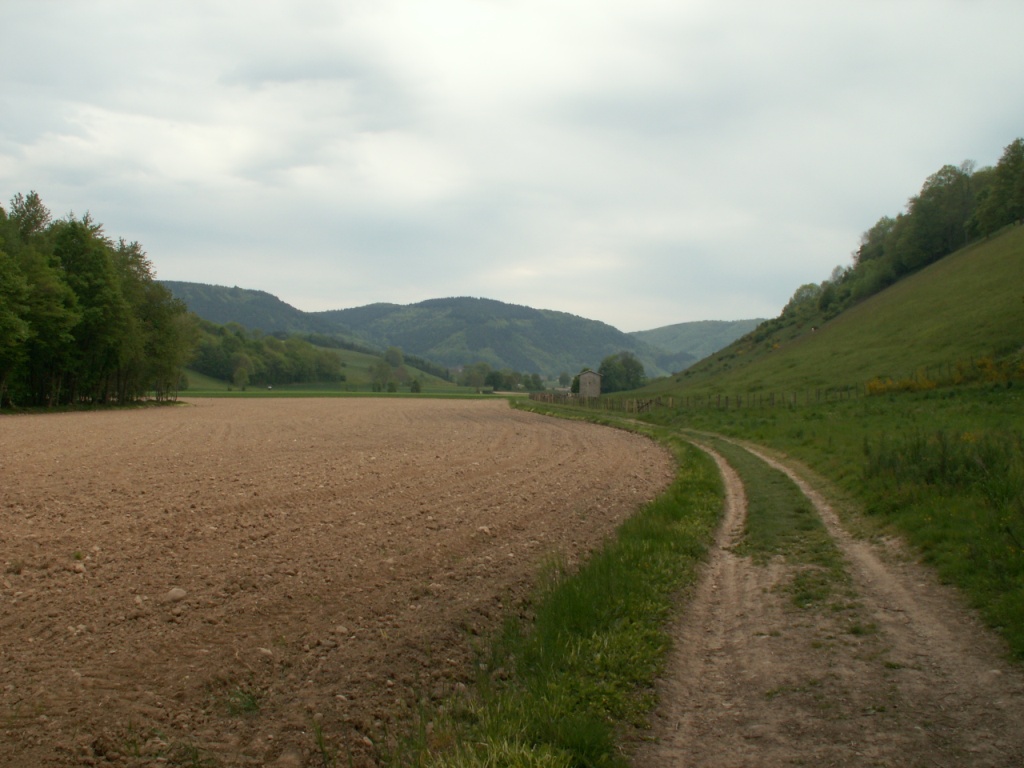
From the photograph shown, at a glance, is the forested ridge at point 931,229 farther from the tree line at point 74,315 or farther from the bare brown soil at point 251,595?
the bare brown soil at point 251,595

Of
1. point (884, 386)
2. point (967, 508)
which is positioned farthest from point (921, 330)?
point (967, 508)

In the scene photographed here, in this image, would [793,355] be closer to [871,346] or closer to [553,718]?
[871,346]

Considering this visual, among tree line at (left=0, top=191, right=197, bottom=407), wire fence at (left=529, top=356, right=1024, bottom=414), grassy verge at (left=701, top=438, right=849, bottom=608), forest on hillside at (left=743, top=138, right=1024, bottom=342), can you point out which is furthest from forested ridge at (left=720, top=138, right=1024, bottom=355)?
grassy verge at (left=701, top=438, right=849, bottom=608)

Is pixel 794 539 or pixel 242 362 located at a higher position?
pixel 242 362

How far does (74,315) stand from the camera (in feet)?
173

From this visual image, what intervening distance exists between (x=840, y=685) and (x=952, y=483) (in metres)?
8.98

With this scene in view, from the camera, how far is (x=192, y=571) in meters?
9.97

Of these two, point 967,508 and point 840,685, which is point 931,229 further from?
point 840,685

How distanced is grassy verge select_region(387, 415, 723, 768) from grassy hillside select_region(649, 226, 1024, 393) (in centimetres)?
4114

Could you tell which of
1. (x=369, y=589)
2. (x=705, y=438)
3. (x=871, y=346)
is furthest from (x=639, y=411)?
(x=369, y=589)

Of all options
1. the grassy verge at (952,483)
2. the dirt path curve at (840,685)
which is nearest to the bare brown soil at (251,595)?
the dirt path curve at (840,685)

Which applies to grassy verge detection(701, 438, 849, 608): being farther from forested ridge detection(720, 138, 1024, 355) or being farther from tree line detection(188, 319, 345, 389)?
tree line detection(188, 319, 345, 389)

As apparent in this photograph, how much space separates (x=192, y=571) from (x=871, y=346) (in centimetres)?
6692

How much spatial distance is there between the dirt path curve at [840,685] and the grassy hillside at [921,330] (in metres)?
41.1
